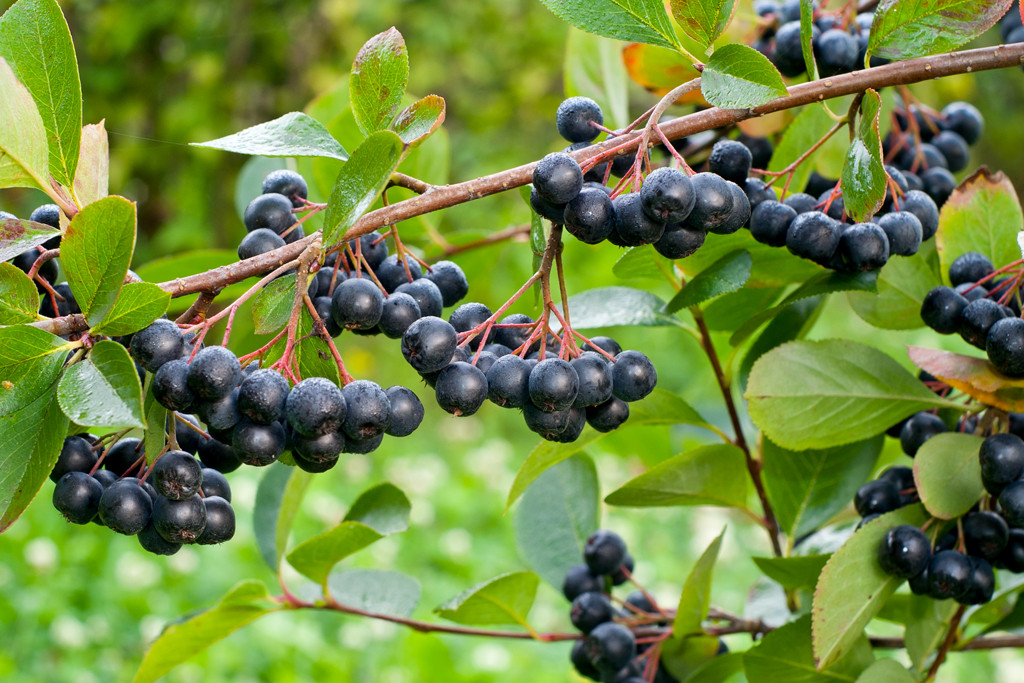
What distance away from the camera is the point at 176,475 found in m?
0.64

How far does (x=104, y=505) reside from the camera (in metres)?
0.65

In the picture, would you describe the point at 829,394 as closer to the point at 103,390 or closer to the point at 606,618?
the point at 606,618

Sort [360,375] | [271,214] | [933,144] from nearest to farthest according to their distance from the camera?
[271,214], [933,144], [360,375]

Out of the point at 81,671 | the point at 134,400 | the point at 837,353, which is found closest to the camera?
the point at 134,400

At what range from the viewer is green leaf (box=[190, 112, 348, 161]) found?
69cm

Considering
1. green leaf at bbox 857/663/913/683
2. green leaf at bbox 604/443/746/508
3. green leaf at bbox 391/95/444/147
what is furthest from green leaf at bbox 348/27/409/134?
green leaf at bbox 857/663/913/683

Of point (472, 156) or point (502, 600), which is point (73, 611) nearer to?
point (502, 600)

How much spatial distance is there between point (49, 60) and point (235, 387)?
280 millimetres

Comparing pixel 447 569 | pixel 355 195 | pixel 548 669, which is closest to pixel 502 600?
pixel 355 195

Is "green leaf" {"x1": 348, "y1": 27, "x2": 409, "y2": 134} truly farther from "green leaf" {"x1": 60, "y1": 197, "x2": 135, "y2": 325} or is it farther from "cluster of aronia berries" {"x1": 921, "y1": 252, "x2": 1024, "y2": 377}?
"cluster of aronia berries" {"x1": 921, "y1": 252, "x2": 1024, "y2": 377}

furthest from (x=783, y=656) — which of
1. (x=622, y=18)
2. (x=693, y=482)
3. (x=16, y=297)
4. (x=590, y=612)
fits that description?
(x=16, y=297)

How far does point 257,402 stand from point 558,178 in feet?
0.84

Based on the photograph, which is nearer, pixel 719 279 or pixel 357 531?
pixel 719 279

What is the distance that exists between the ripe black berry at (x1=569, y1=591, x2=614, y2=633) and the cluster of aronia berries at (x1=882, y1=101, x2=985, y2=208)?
→ 2.10 feet
